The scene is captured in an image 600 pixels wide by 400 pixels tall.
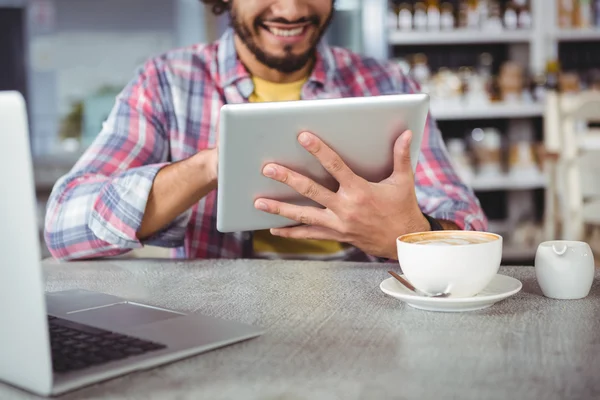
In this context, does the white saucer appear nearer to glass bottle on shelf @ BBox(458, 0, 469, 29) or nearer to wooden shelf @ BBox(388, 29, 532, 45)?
wooden shelf @ BBox(388, 29, 532, 45)

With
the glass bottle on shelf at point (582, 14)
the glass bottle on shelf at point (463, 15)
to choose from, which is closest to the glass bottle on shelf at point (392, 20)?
the glass bottle on shelf at point (463, 15)

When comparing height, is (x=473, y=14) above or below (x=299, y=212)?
above

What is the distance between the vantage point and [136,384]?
0.58 metres

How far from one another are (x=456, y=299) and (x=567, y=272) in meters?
0.15

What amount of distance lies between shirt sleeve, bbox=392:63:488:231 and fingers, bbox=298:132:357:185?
0.38 meters

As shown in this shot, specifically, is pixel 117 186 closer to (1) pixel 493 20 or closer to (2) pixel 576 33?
(1) pixel 493 20

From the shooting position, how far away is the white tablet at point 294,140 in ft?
2.98

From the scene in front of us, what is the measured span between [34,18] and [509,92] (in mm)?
2732

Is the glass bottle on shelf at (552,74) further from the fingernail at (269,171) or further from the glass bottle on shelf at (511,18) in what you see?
the fingernail at (269,171)

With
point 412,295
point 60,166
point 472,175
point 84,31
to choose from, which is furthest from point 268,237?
point 84,31

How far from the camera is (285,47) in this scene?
1582 mm

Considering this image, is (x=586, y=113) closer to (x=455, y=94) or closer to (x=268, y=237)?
(x=455, y=94)

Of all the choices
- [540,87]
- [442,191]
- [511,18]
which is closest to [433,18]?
[511,18]

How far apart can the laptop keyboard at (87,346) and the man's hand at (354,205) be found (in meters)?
0.34
